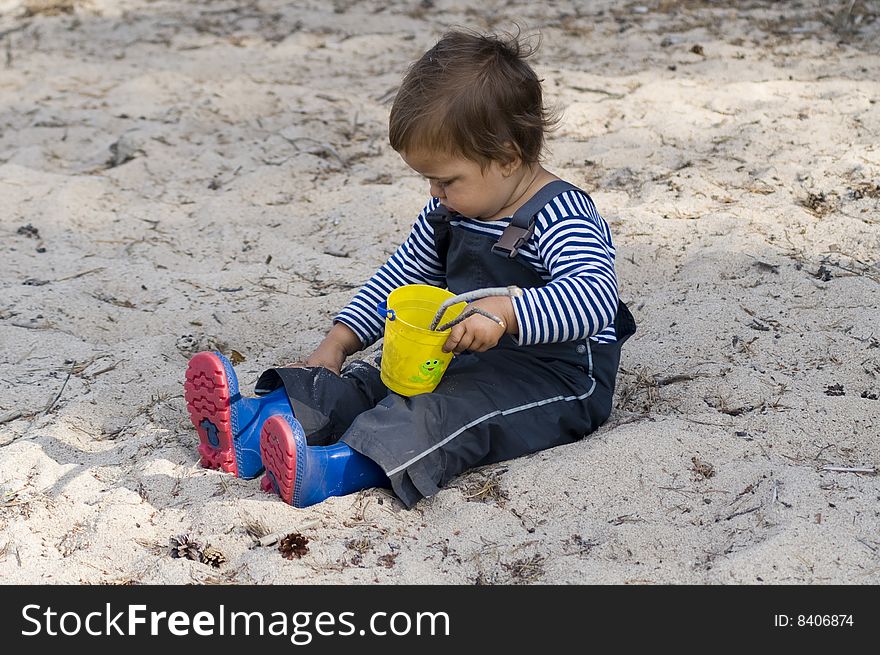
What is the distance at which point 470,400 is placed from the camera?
2.35 meters

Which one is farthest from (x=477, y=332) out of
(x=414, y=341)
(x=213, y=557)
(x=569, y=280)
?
(x=213, y=557)

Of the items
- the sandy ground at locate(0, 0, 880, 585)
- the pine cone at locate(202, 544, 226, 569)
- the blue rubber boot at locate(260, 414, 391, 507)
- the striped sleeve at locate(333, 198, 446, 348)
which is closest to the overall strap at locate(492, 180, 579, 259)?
the striped sleeve at locate(333, 198, 446, 348)

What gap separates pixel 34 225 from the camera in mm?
3793

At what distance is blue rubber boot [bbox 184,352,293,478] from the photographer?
229cm

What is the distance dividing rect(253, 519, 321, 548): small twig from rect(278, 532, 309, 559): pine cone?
16mm

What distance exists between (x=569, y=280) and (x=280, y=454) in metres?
0.74

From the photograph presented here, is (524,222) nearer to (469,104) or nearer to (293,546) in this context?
(469,104)

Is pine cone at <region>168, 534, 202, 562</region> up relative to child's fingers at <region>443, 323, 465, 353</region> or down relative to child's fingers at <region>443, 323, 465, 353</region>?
down

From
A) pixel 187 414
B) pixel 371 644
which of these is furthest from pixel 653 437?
pixel 187 414

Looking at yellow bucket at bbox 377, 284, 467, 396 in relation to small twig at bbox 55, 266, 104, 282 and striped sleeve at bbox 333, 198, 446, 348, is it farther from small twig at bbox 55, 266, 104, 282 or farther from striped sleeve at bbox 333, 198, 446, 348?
small twig at bbox 55, 266, 104, 282

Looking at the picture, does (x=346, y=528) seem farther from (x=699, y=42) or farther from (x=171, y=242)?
(x=699, y=42)

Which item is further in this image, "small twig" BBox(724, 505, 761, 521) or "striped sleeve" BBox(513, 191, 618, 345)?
"striped sleeve" BBox(513, 191, 618, 345)

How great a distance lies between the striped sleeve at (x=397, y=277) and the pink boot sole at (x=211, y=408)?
51 cm

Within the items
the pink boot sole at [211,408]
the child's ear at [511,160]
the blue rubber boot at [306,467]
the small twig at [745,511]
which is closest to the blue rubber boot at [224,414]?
the pink boot sole at [211,408]
